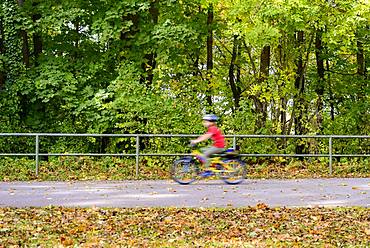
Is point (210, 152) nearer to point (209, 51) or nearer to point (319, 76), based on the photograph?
point (209, 51)

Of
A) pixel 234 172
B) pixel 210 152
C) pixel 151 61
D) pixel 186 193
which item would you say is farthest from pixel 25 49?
pixel 186 193

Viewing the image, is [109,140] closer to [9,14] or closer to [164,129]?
[164,129]

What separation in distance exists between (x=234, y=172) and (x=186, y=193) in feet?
7.31

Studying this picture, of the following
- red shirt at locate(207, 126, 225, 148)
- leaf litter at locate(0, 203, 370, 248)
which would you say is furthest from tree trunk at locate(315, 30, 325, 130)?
leaf litter at locate(0, 203, 370, 248)

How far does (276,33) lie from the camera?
2105 cm

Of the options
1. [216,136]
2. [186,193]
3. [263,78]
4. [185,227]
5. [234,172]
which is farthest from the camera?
[263,78]

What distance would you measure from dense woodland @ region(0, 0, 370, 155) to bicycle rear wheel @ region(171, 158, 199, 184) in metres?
5.60

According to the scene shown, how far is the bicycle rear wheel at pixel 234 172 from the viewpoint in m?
16.4

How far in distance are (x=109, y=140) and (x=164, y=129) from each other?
3.53m

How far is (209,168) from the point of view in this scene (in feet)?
53.3

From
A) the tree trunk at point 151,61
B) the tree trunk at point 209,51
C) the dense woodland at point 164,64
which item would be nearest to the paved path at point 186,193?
the dense woodland at point 164,64

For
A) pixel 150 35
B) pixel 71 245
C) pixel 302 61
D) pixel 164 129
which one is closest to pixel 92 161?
pixel 164 129

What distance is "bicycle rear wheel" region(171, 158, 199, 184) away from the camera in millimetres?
16266

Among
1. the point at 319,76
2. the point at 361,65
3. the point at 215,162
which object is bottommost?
the point at 215,162
